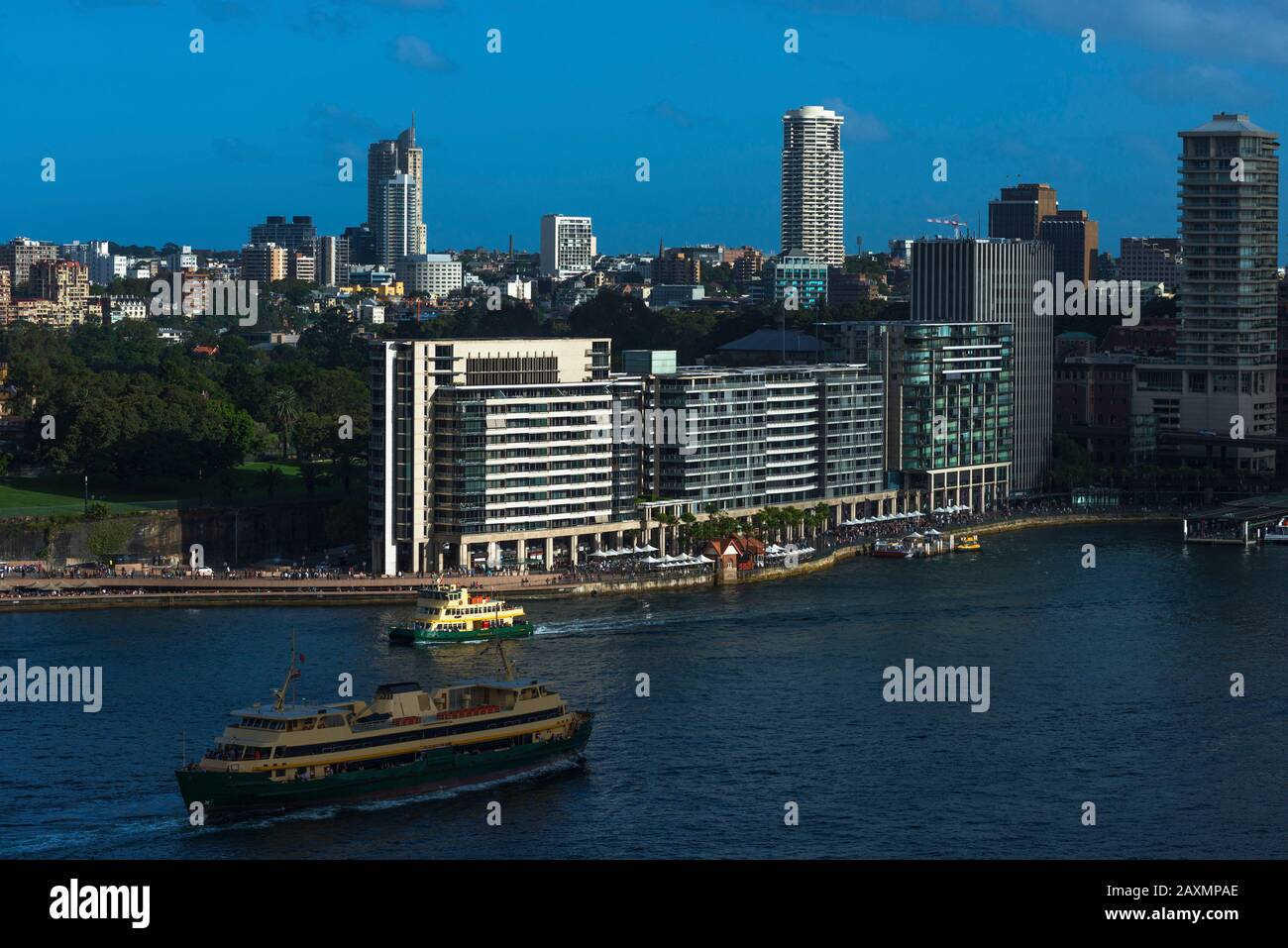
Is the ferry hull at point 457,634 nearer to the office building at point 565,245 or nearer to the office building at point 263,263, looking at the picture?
the office building at point 263,263

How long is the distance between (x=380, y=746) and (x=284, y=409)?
42.3m

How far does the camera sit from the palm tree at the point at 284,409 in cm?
6956

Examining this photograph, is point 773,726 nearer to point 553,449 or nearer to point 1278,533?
point 553,449

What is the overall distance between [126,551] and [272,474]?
6876mm

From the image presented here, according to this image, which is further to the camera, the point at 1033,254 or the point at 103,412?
the point at 1033,254

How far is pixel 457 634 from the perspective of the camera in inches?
1625

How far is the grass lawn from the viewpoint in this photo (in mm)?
55594

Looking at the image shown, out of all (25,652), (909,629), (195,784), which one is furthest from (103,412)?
(195,784)

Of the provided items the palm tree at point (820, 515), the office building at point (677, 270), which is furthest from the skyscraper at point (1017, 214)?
the palm tree at point (820, 515)

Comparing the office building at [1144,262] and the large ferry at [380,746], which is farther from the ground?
the office building at [1144,262]

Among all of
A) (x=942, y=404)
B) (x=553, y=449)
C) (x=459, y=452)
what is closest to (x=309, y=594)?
(x=459, y=452)

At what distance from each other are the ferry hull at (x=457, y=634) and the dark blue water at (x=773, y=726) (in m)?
0.53
